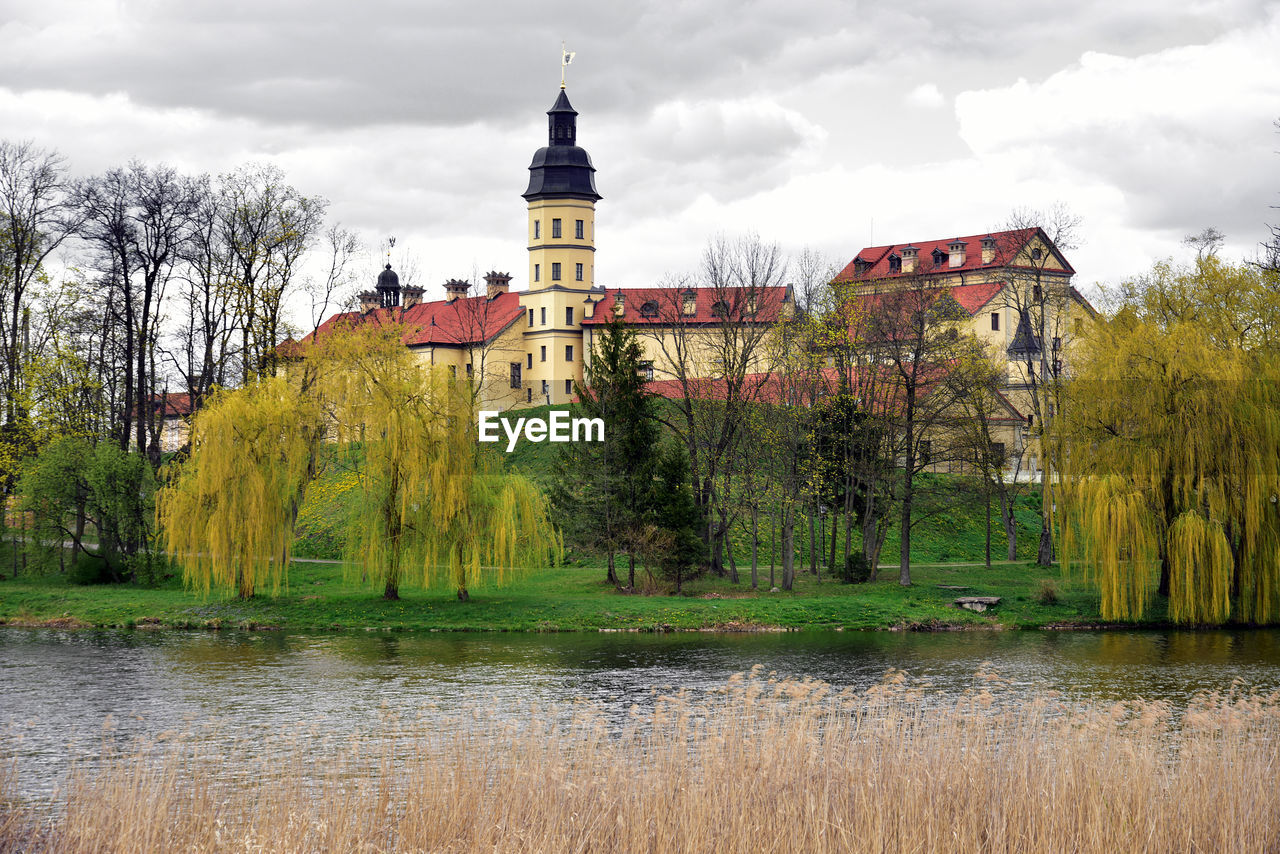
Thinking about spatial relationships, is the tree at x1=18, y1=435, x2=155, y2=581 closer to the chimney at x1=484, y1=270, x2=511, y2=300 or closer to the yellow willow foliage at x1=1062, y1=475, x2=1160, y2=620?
the yellow willow foliage at x1=1062, y1=475, x2=1160, y2=620

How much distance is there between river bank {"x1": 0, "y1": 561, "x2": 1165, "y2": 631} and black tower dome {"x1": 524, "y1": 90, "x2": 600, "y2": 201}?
4907 centimetres

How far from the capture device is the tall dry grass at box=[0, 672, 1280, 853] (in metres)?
11.4

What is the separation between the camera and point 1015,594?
124 feet

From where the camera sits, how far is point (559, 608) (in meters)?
36.5

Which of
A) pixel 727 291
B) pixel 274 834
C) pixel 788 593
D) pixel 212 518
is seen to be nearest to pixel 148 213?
pixel 212 518

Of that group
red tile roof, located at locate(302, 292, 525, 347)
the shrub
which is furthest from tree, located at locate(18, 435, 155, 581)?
red tile roof, located at locate(302, 292, 525, 347)

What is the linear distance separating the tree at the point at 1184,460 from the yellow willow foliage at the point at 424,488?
16307 mm

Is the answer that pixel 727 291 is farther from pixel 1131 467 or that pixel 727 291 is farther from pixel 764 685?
pixel 764 685

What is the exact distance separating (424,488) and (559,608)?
5485 mm

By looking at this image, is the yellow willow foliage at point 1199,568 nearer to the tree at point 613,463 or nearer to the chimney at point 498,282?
the tree at point 613,463

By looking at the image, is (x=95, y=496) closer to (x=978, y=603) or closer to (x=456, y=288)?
(x=978, y=603)

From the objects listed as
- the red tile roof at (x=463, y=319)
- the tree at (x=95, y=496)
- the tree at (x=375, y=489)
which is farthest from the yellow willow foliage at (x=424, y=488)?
the red tile roof at (x=463, y=319)

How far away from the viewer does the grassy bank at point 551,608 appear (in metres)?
34.9

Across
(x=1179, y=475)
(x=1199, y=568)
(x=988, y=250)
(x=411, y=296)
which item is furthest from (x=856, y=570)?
(x=411, y=296)
